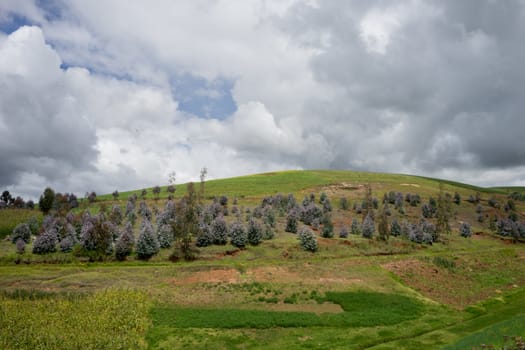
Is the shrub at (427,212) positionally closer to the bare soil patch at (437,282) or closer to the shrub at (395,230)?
the shrub at (395,230)

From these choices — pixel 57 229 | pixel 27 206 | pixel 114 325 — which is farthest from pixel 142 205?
pixel 114 325

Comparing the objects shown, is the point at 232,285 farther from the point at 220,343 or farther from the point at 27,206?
the point at 27,206

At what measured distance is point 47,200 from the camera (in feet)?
466

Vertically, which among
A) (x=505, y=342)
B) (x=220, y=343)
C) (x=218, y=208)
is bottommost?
(x=220, y=343)

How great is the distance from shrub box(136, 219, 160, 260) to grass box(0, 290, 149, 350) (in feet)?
105

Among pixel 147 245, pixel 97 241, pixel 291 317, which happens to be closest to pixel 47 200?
pixel 97 241

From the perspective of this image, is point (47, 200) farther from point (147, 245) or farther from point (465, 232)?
point (465, 232)

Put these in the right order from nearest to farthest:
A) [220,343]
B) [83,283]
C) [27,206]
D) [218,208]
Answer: [220,343] < [83,283] < [218,208] < [27,206]

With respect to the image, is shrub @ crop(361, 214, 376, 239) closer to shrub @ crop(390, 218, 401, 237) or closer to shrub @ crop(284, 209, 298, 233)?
shrub @ crop(390, 218, 401, 237)

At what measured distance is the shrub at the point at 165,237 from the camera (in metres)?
83.4

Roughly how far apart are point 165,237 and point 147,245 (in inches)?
351

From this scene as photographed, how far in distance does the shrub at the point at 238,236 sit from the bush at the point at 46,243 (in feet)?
131

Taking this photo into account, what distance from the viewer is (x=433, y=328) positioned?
34.1 meters

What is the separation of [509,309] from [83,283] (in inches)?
2074
